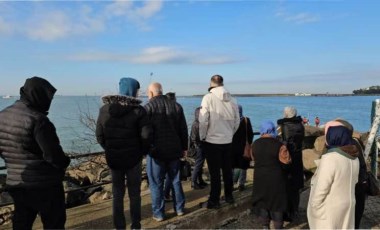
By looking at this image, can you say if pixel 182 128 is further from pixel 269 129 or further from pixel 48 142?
pixel 48 142

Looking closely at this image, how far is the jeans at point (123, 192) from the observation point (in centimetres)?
Result: 444

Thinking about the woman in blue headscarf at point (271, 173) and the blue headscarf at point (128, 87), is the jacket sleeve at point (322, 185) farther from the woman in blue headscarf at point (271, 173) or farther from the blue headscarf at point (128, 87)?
the blue headscarf at point (128, 87)

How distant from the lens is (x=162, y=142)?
4.93 m

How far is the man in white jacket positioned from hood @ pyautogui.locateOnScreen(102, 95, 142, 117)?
4.18 ft

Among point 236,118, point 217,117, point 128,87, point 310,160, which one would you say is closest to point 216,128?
point 217,117

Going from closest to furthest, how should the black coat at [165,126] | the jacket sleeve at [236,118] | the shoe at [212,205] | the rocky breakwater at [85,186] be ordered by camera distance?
the black coat at [165,126]
the shoe at [212,205]
the jacket sleeve at [236,118]
the rocky breakwater at [85,186]

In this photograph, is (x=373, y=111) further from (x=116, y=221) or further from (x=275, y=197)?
(x=116, y=221)

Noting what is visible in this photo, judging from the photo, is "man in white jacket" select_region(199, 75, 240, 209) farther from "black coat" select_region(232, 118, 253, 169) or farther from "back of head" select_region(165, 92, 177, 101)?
"black coat" select_region(232, 118, 253, 169)

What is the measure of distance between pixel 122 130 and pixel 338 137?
227 centimetres

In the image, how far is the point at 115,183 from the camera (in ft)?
14.6

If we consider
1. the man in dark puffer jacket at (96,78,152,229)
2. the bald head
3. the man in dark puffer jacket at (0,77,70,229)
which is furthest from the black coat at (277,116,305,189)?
the man in dark puffer jacket at (0,77,70,229)

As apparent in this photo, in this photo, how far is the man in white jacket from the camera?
17.6 feet

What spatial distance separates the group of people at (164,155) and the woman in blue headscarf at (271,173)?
12 mm

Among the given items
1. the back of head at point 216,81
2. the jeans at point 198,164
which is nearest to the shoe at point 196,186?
the jeans at point 198,164
